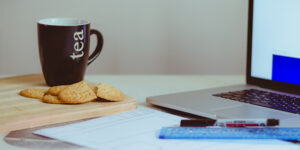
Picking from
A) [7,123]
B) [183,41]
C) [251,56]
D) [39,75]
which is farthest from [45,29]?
[183,41]

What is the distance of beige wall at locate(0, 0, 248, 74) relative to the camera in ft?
4.50

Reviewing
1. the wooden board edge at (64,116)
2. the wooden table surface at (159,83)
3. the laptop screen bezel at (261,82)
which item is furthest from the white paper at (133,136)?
the laptop screen bezel at (261,82)

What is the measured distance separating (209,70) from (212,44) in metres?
0.08

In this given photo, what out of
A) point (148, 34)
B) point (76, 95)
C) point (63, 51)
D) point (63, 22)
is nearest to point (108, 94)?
point (76, 95)

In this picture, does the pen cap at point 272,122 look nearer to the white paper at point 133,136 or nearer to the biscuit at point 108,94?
the white paper at point 133,136

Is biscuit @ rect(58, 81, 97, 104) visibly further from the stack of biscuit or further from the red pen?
the red pen

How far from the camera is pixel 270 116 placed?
2.67ft

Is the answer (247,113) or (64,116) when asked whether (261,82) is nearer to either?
(247,113)

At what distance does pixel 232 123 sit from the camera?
0.75m

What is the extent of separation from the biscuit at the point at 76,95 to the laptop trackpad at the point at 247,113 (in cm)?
22

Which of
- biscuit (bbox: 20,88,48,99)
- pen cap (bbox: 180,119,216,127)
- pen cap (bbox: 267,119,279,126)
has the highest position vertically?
biscuit (bbox: 20,88,48,99)

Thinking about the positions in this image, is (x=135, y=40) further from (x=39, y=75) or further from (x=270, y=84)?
(x=270, y=84)

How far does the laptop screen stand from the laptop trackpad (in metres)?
0.17

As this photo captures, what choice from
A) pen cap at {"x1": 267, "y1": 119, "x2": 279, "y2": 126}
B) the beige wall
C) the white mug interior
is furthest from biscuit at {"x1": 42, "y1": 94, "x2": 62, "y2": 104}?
the beige wall
